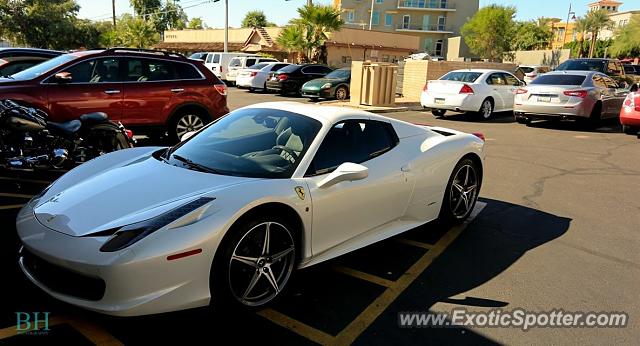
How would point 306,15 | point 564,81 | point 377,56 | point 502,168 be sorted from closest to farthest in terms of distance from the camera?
point 502,168
point 564,81
point 306,15
point 377,56

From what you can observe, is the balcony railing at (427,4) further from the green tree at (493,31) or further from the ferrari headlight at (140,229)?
the ferrari headlight at (140,229)

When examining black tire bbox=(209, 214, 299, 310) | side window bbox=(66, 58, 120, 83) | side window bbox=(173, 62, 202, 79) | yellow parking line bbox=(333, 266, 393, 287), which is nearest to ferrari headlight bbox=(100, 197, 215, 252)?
black tire bbox=(209, 214, 299, 310)

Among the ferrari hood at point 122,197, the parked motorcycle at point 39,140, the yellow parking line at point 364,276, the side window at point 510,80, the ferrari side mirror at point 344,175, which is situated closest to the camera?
the ferrari hood at point 122,197

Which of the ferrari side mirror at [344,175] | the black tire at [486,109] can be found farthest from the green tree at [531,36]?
the ferrari side mirror at [344,175]

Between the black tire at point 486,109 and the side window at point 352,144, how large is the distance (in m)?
11.2

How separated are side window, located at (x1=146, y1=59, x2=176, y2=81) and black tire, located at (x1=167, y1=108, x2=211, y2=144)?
642mm

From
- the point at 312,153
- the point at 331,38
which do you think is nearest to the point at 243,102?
the point at 312,153

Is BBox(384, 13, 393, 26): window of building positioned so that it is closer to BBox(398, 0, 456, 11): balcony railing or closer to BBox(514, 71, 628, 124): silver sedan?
BBox(398, 0, 456, 11): balcony railing

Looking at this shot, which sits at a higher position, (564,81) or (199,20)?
(199,20)

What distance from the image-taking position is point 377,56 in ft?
153

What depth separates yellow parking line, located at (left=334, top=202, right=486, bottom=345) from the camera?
10.4ft

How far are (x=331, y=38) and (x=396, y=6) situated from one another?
34.7 metres

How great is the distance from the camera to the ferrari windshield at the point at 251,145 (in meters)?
3.73

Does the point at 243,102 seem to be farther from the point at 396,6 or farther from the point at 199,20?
the point at 199,20
